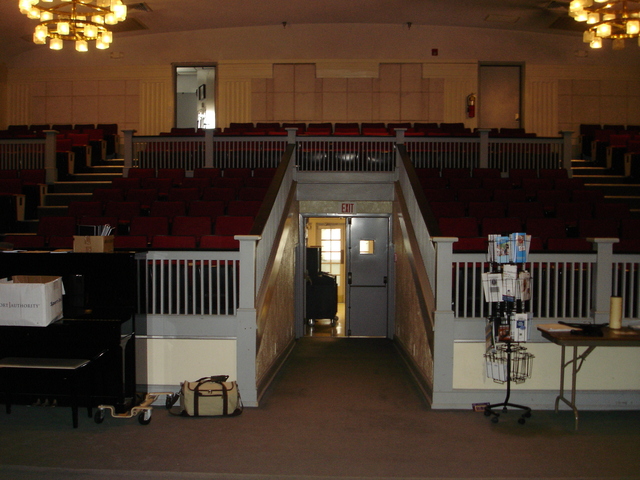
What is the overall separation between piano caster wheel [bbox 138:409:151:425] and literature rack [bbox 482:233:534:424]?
2966 mm

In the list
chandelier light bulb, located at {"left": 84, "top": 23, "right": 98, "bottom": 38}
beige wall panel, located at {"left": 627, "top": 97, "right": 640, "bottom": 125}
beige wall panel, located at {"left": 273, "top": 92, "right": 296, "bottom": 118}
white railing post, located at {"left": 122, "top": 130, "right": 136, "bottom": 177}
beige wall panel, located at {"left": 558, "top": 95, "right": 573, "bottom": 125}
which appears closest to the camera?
chandelier light bulb, located at {"left": 84, "top": 23, "right": 98, "bottom": 38}

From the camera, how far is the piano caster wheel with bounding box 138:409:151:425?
480 centimetres

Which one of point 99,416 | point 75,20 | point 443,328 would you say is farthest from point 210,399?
point 75,20

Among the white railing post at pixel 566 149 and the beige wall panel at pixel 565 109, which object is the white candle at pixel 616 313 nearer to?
the white railing post at pixel 566 149

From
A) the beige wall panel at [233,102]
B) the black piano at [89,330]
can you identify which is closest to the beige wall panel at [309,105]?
the beige wall panel at [233,102]

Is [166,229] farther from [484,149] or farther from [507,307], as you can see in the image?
[484,149]

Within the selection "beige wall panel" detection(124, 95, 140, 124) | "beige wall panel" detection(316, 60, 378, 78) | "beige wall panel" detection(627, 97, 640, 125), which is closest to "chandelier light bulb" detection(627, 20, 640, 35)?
"beige wall panel" detection(627, 97, 640, 125)

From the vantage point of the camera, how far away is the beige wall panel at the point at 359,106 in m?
14.4

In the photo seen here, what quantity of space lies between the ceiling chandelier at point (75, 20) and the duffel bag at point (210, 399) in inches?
253

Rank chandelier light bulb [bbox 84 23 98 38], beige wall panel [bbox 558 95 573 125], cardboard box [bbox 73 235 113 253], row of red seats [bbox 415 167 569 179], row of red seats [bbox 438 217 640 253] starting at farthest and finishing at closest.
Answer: beige wall panel [bbox 558 95 573 125] → chandelier light bulb [bbox 84 23 98 38] → row of red seats [bbox 415 167 569 179] → row of red seats [bbox 438 217 640 253] → cardboard box [bbox 73 235 113 253]

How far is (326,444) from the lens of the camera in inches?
173

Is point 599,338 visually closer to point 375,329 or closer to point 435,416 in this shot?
point 435,416

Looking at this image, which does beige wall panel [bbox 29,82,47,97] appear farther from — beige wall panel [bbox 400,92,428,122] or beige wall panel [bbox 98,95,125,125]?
beige wall panel [bbox 400,92,428,122]

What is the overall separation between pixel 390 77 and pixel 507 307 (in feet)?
34.4
